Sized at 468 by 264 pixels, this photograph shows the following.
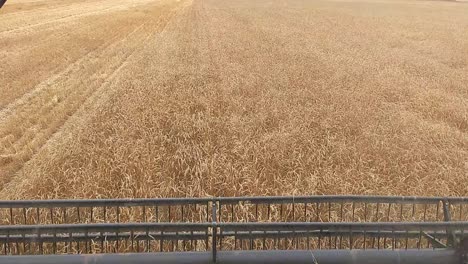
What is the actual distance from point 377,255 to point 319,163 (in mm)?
3106

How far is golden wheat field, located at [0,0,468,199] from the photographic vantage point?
18.7 ft

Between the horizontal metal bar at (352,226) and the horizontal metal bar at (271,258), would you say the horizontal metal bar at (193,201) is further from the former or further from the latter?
the horizontal metal bar at (271,258)

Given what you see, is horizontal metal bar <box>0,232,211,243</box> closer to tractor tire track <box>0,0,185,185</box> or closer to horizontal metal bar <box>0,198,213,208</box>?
horizontal metal bar <box>0,198,213,208</box>

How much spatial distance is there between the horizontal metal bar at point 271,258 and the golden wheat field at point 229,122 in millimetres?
2273

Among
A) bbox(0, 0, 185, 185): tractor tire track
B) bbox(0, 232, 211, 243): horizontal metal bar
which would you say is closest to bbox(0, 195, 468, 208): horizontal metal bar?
bbox(0, 232, 211, 243): horizontal metal bar

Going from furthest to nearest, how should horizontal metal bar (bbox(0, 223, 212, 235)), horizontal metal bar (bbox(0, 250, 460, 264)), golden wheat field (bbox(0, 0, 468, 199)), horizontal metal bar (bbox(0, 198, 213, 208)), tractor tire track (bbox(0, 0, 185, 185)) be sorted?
tractor tire track (bbox(0, 0, 185, 185)), golden wheat field (bbox(0, 0, 468, 199)), horizontal metal bar (bbox(0, 198, 213, 208)), horizontal metal bar (bbox(0, 223, 212, 235)), horizontal metal bar (bbox(0, 250, 460, 264))

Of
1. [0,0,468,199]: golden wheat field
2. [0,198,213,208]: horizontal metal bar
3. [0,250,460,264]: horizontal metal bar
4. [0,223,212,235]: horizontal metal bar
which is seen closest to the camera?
[0,250,460,264]: horizontal metal bar

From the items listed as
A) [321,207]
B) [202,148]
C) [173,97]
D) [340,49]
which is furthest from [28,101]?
[340,49]

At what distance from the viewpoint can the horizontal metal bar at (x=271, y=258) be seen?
295 centimetres

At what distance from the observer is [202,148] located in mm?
6730

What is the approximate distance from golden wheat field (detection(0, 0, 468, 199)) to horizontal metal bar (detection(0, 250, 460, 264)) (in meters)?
2.27

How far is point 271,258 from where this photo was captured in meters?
3.03

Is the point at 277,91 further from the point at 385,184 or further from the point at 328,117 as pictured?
the point at 385,184

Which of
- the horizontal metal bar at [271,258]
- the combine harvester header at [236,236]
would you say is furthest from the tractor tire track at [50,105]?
the horizontal metal bar at [271,258]
